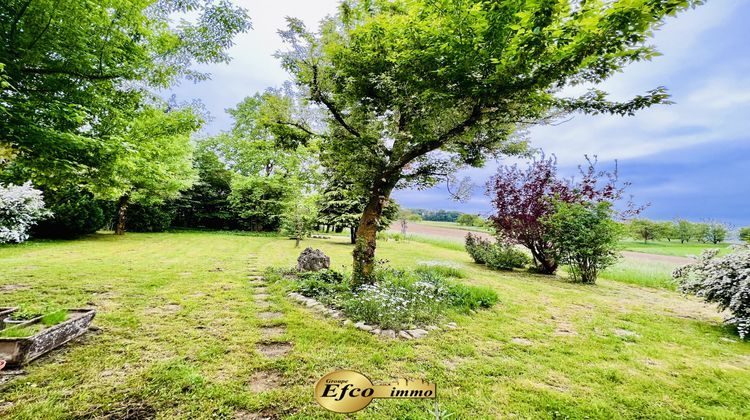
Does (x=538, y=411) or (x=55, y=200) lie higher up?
(x=55, y=200)

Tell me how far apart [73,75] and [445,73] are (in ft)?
18.4

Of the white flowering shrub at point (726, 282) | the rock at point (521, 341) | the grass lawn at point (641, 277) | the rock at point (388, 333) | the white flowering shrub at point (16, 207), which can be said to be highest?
the white flowering shrub at point (16, 207)

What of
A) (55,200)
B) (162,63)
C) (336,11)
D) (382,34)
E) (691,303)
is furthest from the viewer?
(55,200)

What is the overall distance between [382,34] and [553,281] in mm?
9210

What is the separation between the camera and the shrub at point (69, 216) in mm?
12703

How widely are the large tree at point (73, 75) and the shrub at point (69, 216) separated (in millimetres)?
8984

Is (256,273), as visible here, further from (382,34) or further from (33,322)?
(382,34)

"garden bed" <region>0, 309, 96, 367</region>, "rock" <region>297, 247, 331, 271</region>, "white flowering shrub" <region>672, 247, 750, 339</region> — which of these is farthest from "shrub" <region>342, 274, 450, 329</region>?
"white flowering shrub" <region>672, 247, 750, 339</region>

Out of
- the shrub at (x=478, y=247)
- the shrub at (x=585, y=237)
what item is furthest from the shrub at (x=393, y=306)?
the shrub at (x=478, y=247)

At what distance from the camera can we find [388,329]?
14.4 ft

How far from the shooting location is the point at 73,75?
455 centimetres

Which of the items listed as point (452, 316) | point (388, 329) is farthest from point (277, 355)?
point (452, 316)

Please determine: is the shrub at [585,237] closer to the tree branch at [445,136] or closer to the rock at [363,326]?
the tree branch at [445,136]

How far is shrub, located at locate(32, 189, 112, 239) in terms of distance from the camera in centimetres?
1270
